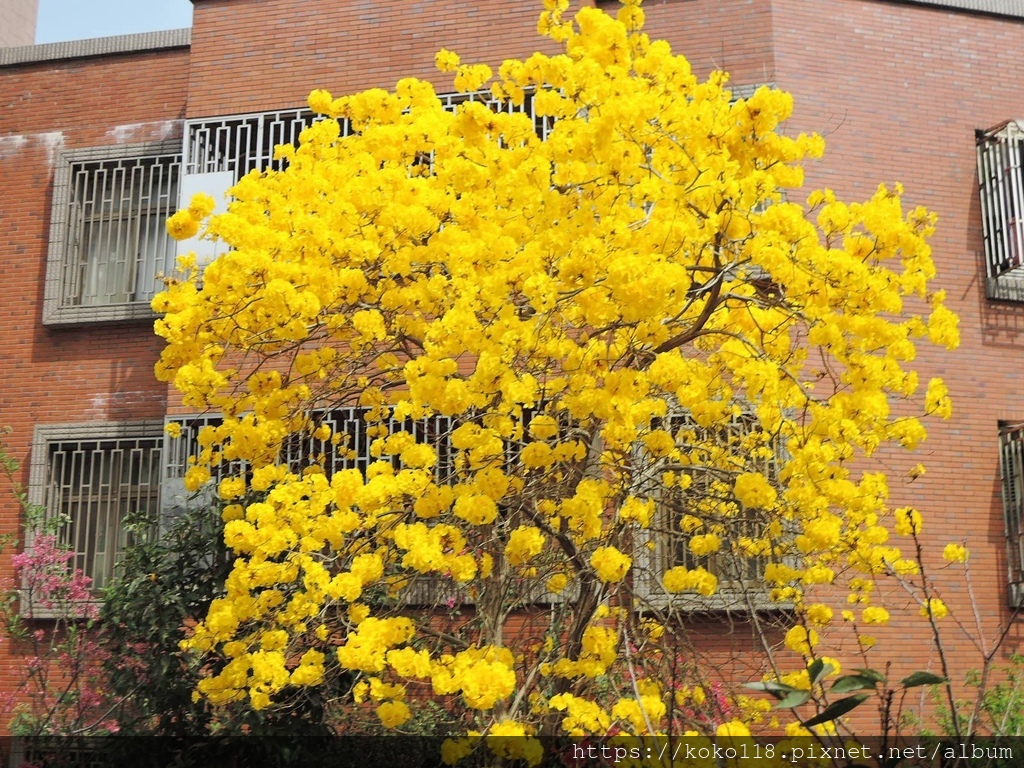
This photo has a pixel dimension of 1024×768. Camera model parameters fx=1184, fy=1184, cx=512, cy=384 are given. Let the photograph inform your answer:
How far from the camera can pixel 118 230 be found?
1179 centimetres

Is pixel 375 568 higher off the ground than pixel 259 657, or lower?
higher

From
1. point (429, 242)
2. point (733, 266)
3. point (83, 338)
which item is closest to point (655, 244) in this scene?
point (733, 266)

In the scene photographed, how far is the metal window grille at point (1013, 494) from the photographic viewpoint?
34.1ft

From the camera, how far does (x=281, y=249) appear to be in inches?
245

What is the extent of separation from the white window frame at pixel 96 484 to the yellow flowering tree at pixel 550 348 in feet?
14.3

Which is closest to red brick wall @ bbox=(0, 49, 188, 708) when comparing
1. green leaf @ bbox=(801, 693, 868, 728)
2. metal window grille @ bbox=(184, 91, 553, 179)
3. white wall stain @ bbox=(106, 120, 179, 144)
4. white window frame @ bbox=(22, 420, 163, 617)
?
white wall stain @ bbox=(106, 120, 179, 144)

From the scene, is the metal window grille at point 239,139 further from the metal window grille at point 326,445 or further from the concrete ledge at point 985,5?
the concrete ledge at point 985,5

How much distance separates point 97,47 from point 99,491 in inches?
182

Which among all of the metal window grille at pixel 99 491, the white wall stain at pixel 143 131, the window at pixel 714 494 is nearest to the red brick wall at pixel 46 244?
the white wall stain at pixel 143 131

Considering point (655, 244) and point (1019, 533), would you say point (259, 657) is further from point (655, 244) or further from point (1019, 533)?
point (1019, 533)

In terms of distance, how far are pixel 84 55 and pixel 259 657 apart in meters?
8.54

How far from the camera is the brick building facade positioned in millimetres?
10586

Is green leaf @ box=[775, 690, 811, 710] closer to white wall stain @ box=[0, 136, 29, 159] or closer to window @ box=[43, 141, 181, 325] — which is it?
window @ box=[43, 141, 181, 325]

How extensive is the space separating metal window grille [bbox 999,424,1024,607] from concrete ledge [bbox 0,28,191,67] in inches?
347
